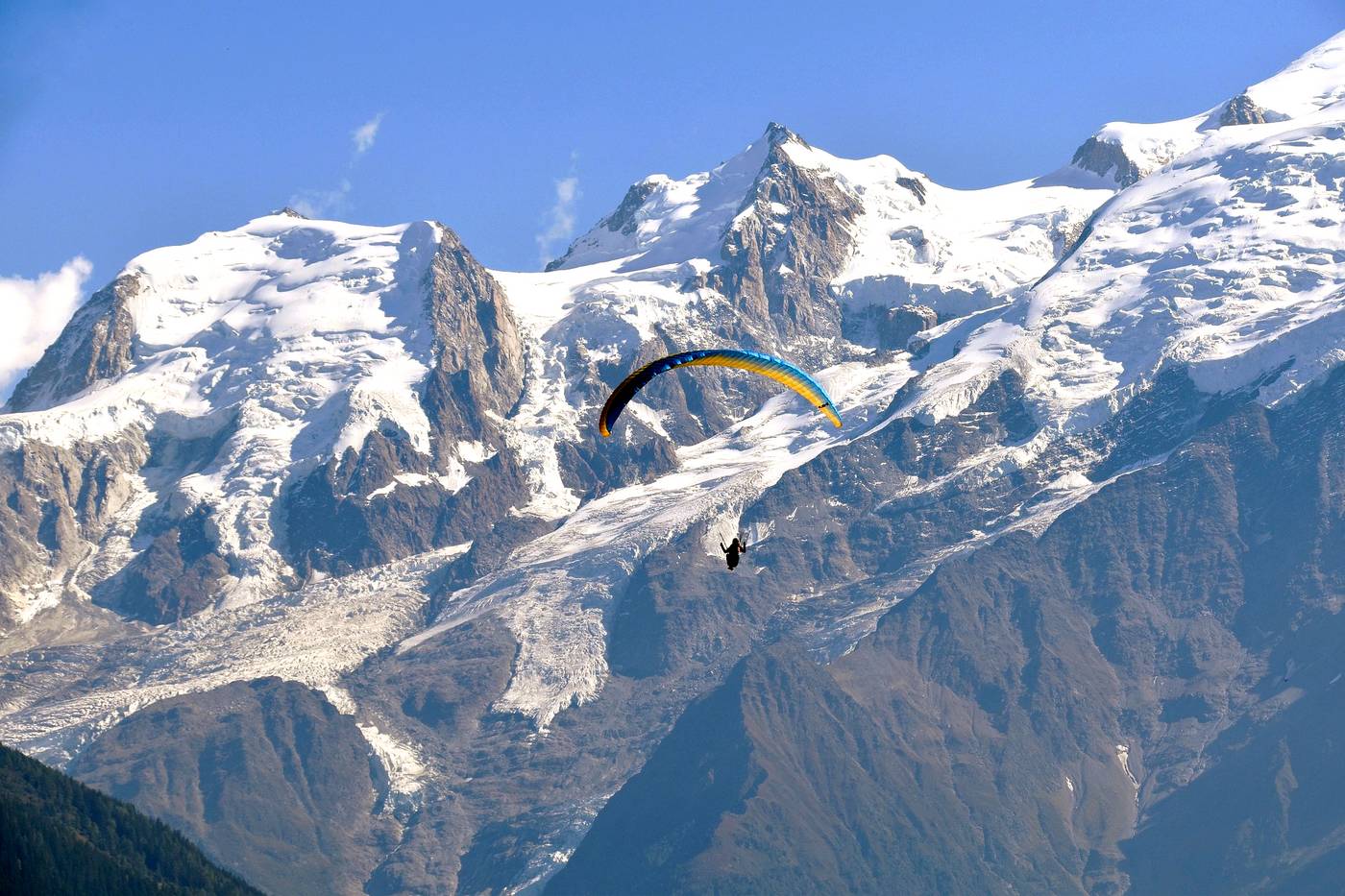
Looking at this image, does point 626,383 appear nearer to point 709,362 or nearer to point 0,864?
point 709,362

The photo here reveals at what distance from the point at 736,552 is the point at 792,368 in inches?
532

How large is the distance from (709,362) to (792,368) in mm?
7588

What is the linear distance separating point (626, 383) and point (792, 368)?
10775mm

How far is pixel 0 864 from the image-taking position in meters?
174

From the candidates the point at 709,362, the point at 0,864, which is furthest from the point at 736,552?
the point at 0,864

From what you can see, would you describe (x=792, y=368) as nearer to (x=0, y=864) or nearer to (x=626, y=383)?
(x=626, y=383)

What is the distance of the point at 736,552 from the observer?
184375mm

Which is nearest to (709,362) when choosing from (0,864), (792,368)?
(792,368)

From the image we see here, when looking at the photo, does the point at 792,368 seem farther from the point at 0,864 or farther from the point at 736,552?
the point at 0,864

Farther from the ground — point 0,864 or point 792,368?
point 792,368

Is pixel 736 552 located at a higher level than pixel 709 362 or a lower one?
lower

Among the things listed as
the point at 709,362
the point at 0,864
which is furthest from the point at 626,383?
the point at 0,864

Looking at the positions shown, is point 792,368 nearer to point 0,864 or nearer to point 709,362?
point 709,362

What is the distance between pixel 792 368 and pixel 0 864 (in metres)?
58.4
